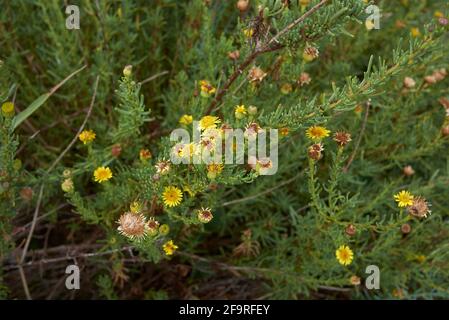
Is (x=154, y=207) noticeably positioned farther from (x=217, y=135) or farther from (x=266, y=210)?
(x=266, y=210)

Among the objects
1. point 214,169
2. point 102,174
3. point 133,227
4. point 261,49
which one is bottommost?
point 133,227

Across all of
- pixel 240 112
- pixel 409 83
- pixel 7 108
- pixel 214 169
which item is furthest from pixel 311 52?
pixel 7 108

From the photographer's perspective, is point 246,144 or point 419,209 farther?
point 419,209

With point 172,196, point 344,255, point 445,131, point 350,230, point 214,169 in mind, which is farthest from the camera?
point 445,131

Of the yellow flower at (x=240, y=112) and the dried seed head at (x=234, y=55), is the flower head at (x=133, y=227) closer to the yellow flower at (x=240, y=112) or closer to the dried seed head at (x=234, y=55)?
the yellow flower at (x=240, y=112)

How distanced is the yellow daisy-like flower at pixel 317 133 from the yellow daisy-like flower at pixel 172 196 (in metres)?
0.37

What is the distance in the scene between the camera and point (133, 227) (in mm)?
1229

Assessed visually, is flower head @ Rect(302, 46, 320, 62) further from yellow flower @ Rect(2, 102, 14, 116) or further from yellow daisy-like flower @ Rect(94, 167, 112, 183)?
yellow flower @ Rect(2, 102, 14, 116)

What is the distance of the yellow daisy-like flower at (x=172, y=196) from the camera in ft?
4.25

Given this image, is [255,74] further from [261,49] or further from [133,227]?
[133,227]

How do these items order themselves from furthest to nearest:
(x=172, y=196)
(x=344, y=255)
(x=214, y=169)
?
(x=344, y=255), (x=172, y=196), (x=214, y=169)

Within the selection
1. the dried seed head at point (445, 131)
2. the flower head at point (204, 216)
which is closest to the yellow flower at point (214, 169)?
the flower head at point (204, 216)

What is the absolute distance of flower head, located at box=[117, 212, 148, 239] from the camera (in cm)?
123

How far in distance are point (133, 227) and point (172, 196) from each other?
127mm
